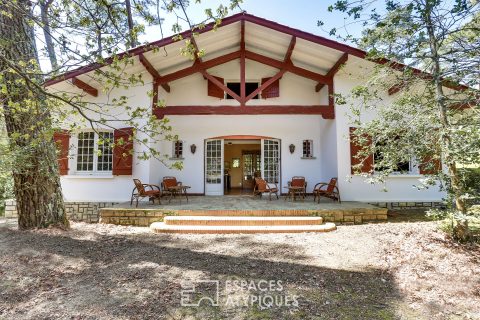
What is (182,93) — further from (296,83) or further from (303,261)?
(303,261)

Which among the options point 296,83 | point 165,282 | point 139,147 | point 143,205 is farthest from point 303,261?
point 296,83

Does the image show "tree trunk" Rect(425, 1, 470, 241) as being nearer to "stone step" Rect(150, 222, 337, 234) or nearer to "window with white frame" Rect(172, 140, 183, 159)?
"stone step" Rect(150, 222, 337, 234)

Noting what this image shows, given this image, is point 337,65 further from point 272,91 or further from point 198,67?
point 198,67

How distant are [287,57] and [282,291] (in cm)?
643

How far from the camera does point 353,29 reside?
157 inches

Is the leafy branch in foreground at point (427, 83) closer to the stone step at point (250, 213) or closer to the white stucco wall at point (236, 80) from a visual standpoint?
the stone step at point (250, 213)

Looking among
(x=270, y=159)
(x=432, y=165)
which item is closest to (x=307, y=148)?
(x=270, y=159)

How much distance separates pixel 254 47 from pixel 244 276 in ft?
22.0

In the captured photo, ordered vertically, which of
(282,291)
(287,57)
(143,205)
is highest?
(287,57)

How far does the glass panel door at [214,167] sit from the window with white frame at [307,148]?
272 centimetres

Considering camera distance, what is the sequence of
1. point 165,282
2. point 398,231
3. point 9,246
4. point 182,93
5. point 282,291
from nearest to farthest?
1. point 282,291
2. point 165,282
3. point 9,246
4. point 398,231
5. point 182,93

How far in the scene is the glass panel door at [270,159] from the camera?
29.7 ft

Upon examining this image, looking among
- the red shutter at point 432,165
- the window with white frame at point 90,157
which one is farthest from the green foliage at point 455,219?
the window with white frame at point 90,157

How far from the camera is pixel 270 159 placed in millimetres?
9070
